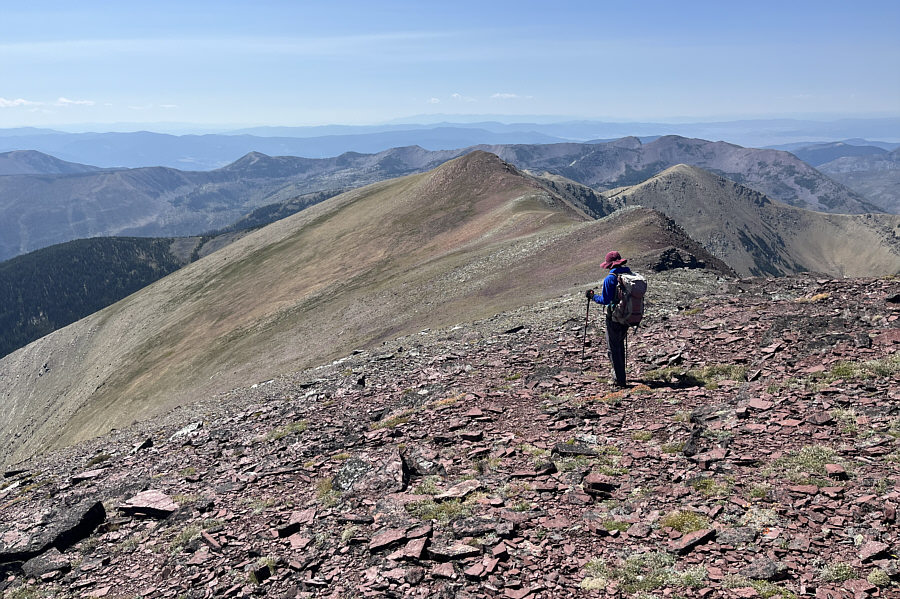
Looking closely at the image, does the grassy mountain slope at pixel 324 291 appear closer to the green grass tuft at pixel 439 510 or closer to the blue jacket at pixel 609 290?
the blue jacket at pixel 609 290

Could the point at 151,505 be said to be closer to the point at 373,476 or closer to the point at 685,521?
the point at 373,476

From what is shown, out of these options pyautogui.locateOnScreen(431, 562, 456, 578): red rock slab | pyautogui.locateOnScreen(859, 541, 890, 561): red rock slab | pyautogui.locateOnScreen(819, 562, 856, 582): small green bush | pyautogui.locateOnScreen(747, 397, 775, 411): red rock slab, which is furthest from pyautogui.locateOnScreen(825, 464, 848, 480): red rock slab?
pyautogui.locateOnScreen(431, 562, 456, 578): red rock slab

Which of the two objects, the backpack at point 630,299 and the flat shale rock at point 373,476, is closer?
the flat shale rock at point 373,476

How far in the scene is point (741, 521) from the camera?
8680 millimetres

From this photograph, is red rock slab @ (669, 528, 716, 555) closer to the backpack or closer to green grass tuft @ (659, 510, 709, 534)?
green grass tuft @ (659, 510, 709, 534)

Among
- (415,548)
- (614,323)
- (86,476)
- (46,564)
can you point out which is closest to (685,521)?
(415,548)

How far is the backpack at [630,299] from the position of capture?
15.6 metres

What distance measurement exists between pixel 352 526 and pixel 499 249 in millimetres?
46732

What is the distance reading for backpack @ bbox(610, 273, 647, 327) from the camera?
15.6 metres

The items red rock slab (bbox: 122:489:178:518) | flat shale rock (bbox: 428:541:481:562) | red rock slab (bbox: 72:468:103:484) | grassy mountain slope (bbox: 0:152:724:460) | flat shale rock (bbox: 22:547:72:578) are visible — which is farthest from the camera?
grassy mountain slope (bbox: 0:152:724:460)

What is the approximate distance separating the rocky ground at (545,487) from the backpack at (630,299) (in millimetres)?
2107

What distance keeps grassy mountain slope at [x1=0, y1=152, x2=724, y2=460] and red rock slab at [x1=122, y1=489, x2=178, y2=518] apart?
25.5m

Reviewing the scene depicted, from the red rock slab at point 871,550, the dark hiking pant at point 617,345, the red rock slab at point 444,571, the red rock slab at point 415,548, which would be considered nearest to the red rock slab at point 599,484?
the red rock slab at point 444,571

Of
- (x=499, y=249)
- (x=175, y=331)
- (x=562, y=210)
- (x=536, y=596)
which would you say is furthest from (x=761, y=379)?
(x=175, y=331)
